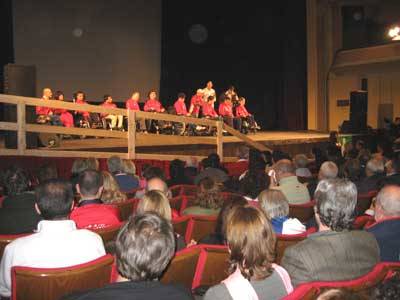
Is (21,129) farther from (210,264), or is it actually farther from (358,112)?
(358,112)

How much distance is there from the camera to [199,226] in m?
3.48

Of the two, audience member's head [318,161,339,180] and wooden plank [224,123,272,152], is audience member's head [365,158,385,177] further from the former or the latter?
wooden plank [224,123,272,152]

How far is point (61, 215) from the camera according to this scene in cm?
253

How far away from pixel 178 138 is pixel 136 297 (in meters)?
7.61

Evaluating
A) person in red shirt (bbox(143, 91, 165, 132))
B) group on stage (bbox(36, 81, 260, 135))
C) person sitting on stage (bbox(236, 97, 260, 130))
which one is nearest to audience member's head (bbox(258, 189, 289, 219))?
group on stage (bbox(36, 81, 260, 135))

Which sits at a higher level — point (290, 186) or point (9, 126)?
point (9, 126)

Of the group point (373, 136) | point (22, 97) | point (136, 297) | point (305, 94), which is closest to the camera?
point (136, 297)

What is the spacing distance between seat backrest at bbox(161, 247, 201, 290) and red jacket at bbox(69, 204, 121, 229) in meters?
0.81

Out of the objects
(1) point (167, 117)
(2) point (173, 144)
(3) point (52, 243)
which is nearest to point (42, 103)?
(1) point (167, 117)

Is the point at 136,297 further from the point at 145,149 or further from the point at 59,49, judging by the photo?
the point at 59,49

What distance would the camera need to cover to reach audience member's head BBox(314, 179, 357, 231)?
243 centimetres

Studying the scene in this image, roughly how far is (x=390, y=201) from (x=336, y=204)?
25.7 inches

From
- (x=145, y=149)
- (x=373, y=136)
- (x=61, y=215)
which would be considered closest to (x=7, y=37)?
(x=145, y=149)

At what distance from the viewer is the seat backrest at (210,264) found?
2.46m
